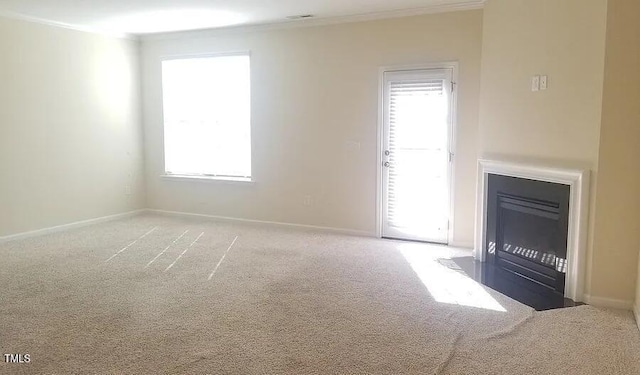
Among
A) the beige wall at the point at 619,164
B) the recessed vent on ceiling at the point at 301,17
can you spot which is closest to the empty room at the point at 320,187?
the beige wall at the point at 619,164

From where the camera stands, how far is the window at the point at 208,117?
6.45m

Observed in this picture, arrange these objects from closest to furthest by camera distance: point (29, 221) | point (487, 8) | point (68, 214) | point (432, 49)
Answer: point (487, 8), point (432, 49), point (29, 221), point (68, 214)

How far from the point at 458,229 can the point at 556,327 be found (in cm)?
220

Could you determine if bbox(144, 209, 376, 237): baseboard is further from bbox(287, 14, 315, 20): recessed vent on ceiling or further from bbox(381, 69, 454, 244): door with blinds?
bbox(287, 14, 315, 20): recessed vent on ceiling

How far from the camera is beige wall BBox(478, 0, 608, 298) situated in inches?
137

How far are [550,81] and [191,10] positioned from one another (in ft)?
12.0

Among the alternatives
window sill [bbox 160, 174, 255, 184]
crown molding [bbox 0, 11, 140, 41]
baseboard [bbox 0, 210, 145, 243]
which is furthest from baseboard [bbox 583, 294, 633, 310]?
crown molding [bbox 0, 11, 140, 41]

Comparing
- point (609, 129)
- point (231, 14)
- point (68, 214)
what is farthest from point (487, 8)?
point (68, 214)

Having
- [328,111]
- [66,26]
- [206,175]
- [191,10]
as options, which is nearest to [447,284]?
[328,111]

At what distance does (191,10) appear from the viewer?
5234mm

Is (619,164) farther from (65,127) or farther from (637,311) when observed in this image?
(65,127)

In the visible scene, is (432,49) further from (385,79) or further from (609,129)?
(609,129)

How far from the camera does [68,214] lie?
611cm

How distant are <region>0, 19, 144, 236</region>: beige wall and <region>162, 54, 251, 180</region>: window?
1.85 ft
